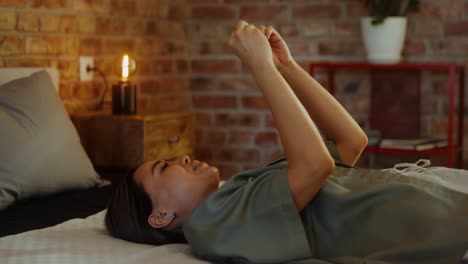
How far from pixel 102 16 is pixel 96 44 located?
132 millimetres

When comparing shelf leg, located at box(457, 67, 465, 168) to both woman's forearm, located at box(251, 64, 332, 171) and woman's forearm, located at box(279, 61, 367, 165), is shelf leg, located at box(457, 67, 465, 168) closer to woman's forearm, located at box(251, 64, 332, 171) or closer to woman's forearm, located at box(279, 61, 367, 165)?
woman's forearm, located at box(279, 61, 367, 165)

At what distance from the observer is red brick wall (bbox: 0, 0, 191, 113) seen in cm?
299

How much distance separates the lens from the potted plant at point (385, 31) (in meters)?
3.66

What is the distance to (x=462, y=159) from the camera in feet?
12.6

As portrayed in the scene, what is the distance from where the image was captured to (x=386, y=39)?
366 cm

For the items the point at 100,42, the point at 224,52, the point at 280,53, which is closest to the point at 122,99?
the point at 100,42

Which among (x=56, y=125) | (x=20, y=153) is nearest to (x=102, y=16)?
(x=56, y=125)

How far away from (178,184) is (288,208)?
0.30m

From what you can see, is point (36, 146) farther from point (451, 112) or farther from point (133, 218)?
point (451, 112)

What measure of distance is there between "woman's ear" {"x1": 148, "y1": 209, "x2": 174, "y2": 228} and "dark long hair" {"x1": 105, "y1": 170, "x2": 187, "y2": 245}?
2 cm

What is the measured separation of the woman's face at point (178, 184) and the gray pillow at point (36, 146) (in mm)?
578

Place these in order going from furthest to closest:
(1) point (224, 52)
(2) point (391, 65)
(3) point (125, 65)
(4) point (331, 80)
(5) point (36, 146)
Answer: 1. (1) point (224, 52)
2. (4) point (331, 80)
3. (2) point (391, 65)
4. (3) point (125, 65)
5. (5) point (36, 146)

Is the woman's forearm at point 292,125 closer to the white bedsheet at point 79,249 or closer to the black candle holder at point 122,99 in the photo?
the white bedsheet at point 79,249

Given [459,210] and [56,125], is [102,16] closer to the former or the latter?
[56,125]
